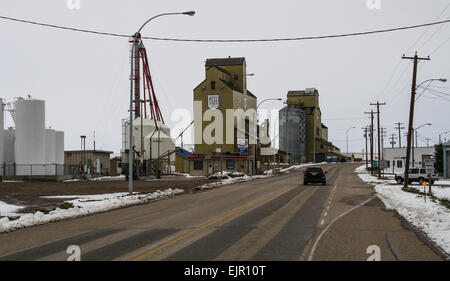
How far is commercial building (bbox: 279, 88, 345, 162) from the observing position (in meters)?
128

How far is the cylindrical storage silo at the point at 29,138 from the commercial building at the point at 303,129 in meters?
80.1

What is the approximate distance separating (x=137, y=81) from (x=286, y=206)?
59.8 metres

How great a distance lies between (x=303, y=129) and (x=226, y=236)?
393ft

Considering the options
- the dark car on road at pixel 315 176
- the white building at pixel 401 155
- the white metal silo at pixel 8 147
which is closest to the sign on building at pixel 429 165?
the dark car on road at pixel 315 176

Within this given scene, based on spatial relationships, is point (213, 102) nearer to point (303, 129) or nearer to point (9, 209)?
point (303, 129)

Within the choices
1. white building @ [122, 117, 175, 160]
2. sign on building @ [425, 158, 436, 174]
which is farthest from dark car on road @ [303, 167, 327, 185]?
white building @ [122, 117, 175, 160]

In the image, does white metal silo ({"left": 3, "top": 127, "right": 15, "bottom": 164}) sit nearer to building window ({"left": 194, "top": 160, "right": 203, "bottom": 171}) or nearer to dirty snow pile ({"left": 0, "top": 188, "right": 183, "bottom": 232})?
building window ({"left": 194, "top": 160, "right": 203, "bottom": 171})

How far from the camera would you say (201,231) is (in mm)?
13828

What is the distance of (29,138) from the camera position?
2213 inches

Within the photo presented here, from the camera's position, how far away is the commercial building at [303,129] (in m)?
128

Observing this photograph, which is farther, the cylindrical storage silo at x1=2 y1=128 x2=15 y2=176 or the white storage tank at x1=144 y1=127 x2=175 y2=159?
the white storage tank at x1=144 y1=127 x2=175 y2=159

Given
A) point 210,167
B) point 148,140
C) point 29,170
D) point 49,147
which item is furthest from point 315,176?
point 148,140

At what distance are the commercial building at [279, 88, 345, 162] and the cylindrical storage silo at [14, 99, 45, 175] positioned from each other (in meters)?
80.1
